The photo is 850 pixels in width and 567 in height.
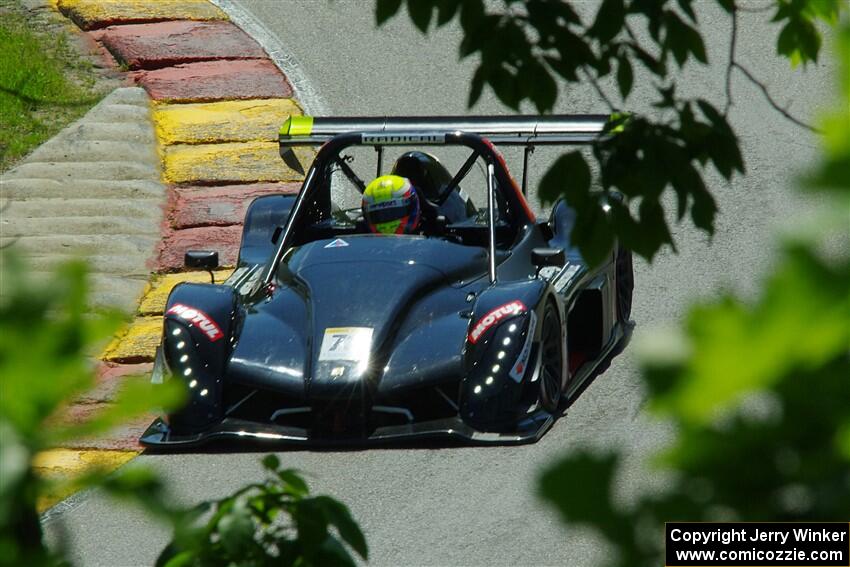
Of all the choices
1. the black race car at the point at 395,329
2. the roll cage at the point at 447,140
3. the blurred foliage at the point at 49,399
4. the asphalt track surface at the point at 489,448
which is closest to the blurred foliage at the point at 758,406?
the asphalt track surface at the point at 489,448

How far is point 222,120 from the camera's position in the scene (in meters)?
12.2

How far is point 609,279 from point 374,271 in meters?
1.80

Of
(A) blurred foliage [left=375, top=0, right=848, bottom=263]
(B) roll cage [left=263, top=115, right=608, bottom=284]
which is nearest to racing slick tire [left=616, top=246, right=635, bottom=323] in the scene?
(B) roll cage [left=263, top=115, right=608, bottom=284]

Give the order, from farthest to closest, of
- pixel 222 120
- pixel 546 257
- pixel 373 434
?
pixel 222 120 < pixel 546 257 < pixel 373 434

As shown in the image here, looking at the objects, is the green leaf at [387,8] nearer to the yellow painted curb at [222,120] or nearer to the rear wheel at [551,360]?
the rear wheel at [551,360]

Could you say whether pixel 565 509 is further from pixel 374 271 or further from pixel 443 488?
pixel 374 271

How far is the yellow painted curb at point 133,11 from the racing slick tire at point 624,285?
747cm

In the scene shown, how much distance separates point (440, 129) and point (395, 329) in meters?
1.98

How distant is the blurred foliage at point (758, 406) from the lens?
2.82 feet

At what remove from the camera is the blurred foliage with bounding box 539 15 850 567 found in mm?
860

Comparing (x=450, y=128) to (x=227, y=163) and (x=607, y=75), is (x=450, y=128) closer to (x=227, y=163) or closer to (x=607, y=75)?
(x=227, y=163)

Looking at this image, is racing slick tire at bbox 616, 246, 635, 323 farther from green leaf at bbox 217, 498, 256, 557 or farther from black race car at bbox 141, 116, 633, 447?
green leaf at bbox 217, 498, 256, 557

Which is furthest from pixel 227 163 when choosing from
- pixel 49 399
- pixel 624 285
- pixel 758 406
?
pixel 758 406

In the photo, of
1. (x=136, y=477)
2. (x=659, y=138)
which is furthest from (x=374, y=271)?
(x=136, y=477)
